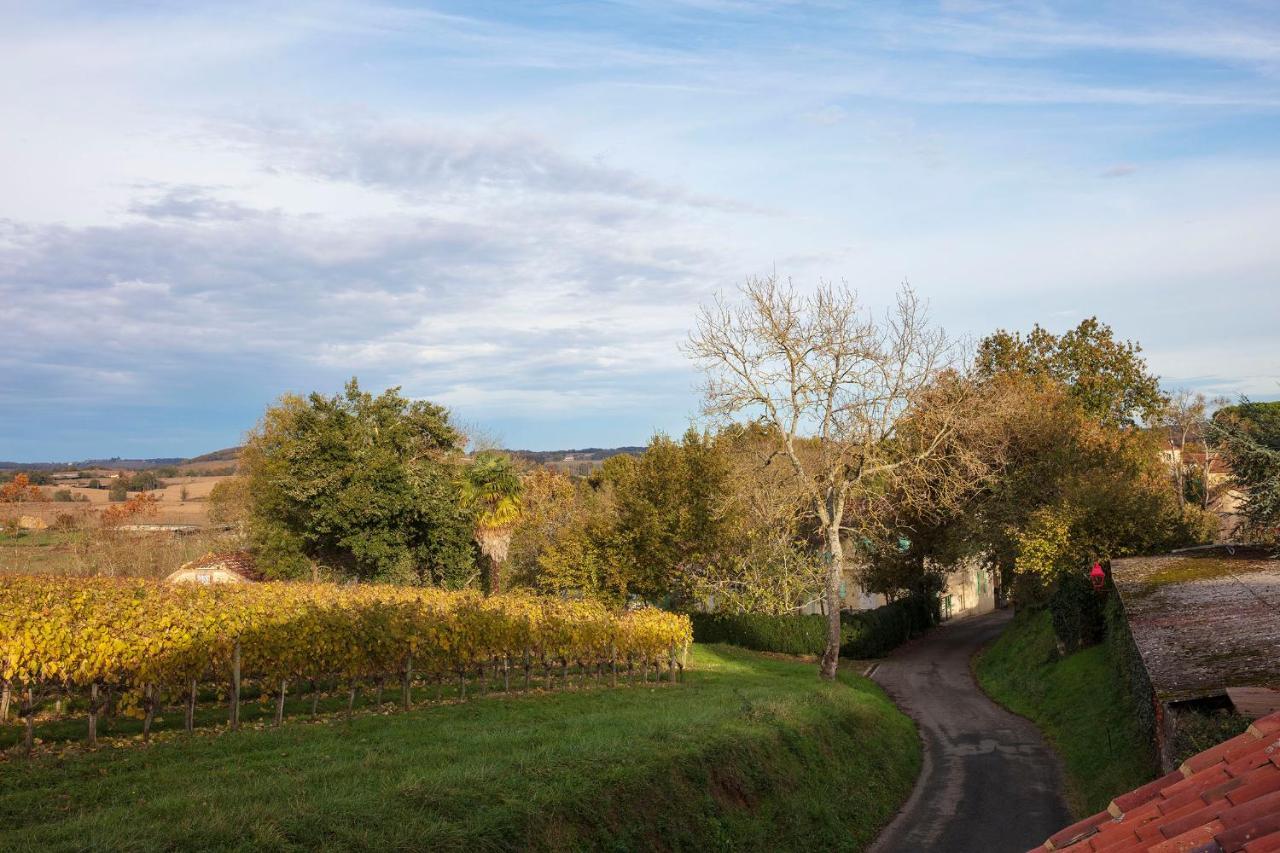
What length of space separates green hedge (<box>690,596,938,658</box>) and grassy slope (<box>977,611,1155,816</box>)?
5420mm

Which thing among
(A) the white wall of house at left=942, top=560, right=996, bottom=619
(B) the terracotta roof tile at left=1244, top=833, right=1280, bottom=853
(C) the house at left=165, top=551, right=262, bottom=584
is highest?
(B) the terracotta roof tile at left=1244, top=833, right=1280, bottom=853

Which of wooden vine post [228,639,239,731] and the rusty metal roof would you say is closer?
the rusty metal roof

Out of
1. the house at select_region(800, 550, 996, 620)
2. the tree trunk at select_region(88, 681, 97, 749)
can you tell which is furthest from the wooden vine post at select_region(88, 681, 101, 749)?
the house at select_region(800, 550, 996, 620)

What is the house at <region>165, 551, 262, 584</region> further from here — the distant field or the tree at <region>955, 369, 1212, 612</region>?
the tree at <region>955, 369, 1212, 612</region>

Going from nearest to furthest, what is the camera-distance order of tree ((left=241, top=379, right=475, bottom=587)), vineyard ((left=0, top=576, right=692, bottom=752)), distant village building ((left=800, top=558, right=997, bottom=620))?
1. vineyard ((left=0, top=576, right=692, bottom=752))
2. tree ((left=241, top=379, right=475, bottom=587))
3. distant village building ((left=800, top=558, right=997, bottom=620))

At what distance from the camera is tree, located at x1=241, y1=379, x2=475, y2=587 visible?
45688 millimetres

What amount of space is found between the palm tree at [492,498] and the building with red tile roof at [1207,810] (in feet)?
136

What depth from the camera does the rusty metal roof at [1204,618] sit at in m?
16.2

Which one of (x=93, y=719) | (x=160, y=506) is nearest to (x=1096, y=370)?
(x=93, y=719)

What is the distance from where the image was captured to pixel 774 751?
19.2 metres

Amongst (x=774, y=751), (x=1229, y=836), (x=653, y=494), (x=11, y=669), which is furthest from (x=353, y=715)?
(x=653, y=494)

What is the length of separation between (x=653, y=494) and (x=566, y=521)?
1279 cm

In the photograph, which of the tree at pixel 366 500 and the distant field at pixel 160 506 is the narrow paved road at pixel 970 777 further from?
the distant field at pixel 160 506

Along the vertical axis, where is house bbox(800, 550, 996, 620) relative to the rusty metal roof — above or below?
below
